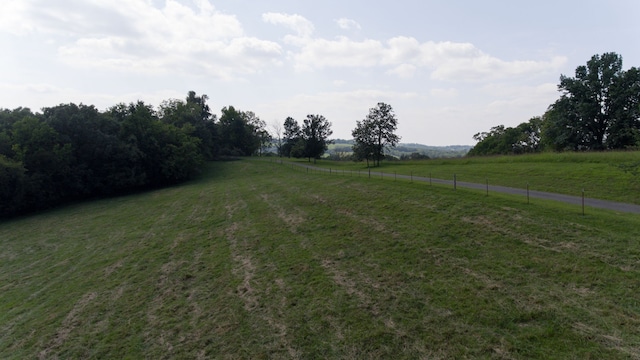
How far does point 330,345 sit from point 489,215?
11.0 m

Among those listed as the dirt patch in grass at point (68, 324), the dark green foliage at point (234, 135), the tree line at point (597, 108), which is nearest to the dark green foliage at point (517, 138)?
the tree line at point (597, 108)

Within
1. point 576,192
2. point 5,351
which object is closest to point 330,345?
point 5,351

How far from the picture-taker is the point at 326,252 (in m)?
14.9

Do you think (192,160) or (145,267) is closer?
(145,267)

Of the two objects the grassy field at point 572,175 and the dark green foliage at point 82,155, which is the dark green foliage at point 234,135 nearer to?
the dark green foliage at point 82,155

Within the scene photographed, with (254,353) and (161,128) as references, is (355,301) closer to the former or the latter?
(254,353)

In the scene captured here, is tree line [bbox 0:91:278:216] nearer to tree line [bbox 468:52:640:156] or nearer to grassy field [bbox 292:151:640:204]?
grassy field [bbox 292:151:640:204]

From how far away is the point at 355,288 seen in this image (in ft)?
37.3

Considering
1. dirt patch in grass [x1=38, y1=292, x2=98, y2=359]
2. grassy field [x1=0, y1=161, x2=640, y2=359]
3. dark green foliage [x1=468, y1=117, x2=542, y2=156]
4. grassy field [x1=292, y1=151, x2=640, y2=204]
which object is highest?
dark green foliage [x1=468, y1=117, x2=542, y2=156]

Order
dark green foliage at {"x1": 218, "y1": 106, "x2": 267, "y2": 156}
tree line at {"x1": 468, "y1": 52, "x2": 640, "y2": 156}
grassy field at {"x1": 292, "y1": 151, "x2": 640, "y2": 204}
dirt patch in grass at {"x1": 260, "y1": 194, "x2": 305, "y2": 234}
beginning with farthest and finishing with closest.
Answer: dark green foliage at {"x1": 218, "y1": 106, "x2": 267, "y2": 156} < tree line at {"x1": 468, "y1": 52, "x2": 640, "y2": 156} < grassy field at {"x1": 292, "y1": 151, "x2": 640, "y2": 204} < dirt patch in grass at {"x1": 260, "y1": 194, "x2": 305, "y2": 234}

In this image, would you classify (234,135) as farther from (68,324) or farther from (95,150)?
(68,324)

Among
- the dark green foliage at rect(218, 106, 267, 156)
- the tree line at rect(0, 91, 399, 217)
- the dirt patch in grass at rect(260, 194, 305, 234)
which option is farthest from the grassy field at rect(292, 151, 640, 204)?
the dark green foliage at rect(218, 106, 267, 156)

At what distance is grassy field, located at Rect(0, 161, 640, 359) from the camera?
8.30 metres

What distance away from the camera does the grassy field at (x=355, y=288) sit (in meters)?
8.30
